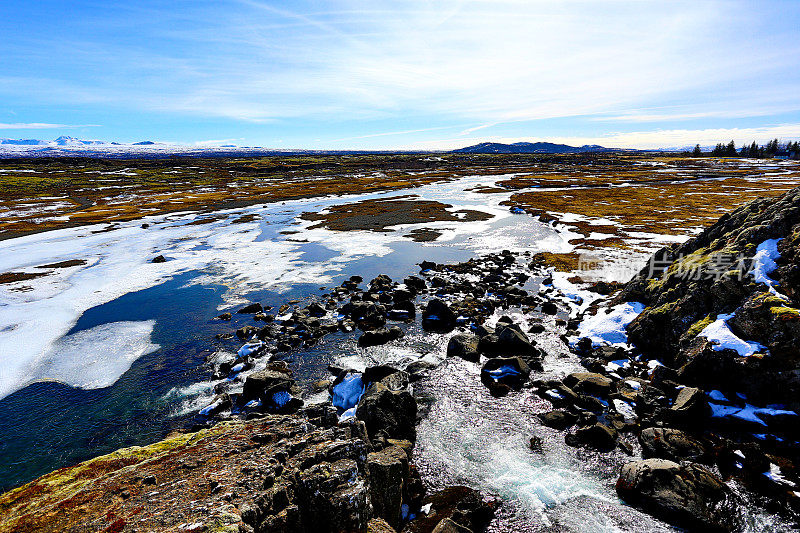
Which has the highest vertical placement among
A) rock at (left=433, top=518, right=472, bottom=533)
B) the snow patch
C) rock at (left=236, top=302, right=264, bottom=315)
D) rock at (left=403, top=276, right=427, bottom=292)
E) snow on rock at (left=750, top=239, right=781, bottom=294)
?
snow on rock at (left=750, top=239, right=781, bottom=294)

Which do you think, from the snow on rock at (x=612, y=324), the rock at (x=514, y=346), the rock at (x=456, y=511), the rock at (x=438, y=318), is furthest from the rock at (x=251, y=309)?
the snow on rock at (x=612, y=324)

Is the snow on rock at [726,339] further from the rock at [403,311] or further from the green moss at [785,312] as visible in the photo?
the rock at [403,311]

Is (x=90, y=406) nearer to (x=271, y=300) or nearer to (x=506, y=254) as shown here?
(x=271, y=300)

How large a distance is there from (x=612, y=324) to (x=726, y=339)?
783 centimetres

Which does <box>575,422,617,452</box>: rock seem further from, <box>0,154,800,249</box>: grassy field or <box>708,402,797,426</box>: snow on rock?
<box>0,154,800,249</box>: grassy field

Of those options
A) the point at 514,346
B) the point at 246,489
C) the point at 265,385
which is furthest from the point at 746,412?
the point at 265,385

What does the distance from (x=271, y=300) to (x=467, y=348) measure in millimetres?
19442

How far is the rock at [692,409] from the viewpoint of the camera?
16.2m

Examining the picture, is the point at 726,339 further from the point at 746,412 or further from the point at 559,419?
the point at 559,419

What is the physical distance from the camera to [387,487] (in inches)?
477

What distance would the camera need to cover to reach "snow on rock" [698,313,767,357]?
16531 millimetres

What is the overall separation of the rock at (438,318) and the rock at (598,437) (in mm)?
12428

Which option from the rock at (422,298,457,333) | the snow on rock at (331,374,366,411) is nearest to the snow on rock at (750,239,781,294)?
the rock at (422,298,457,333)

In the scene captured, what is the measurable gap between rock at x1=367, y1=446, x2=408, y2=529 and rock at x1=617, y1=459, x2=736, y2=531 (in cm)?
867
